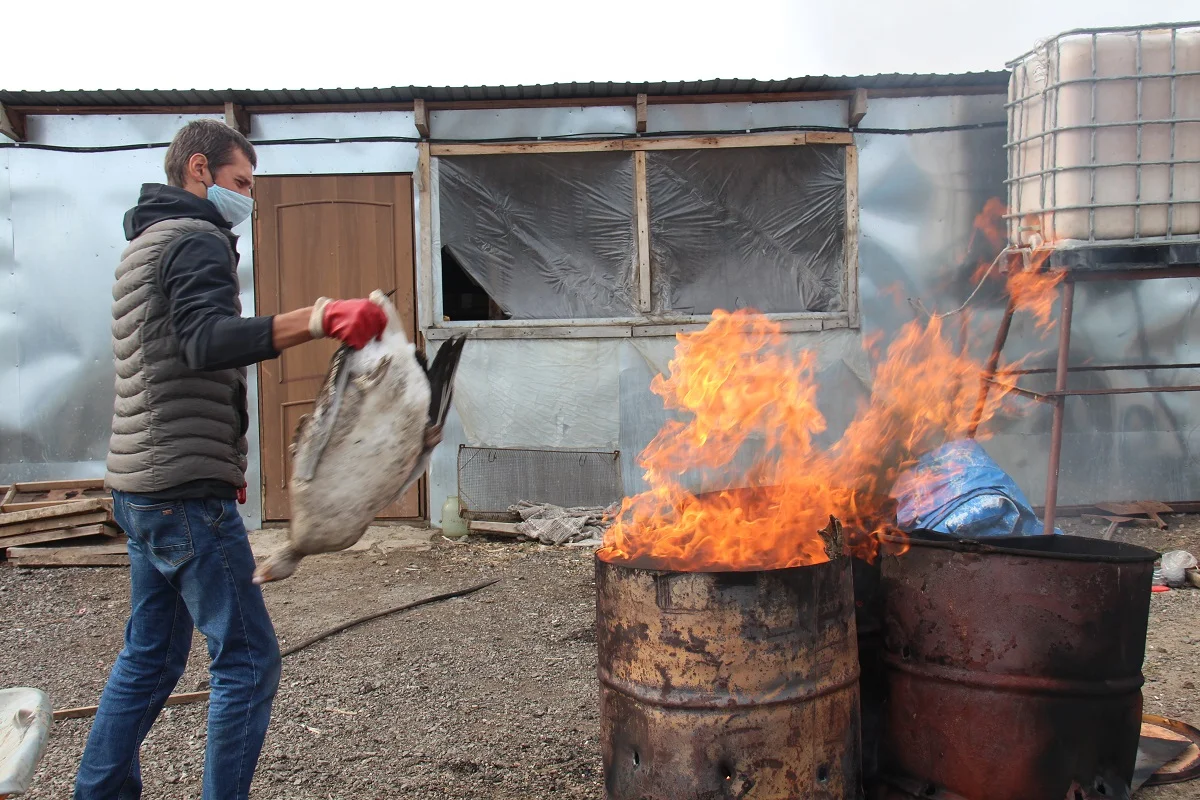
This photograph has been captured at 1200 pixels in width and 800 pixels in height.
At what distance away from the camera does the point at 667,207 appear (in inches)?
300

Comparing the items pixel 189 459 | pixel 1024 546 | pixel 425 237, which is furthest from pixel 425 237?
pixel 1024 546

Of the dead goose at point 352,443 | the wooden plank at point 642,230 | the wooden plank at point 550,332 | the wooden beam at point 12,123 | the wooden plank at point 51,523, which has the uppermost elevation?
the wooden beam at point 12,123

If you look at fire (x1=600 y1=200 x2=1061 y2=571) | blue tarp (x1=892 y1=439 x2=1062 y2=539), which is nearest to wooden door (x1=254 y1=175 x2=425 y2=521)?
fire (x1=600 y1=200 x2=1061 y2=571)

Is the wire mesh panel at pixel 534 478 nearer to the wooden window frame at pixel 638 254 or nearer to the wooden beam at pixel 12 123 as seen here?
the wooden window frame at pixel 638 254

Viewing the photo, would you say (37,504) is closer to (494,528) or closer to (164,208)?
(494,528)

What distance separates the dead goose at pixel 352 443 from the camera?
93.4 inches

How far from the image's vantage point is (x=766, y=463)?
3699 millimetres

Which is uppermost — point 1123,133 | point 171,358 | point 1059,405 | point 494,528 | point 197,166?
point 1123,133

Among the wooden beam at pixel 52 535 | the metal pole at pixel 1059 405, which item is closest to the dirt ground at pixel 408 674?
the wooden beam at pixel 52 535

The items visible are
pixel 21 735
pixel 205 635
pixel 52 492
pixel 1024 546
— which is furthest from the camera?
pixel 52 492

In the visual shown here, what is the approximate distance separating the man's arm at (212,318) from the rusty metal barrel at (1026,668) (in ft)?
6.83

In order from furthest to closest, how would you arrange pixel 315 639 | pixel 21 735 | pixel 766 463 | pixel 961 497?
pixel 315 639 < pixel 961 497 < pixel 766 463 < pixel 21 735

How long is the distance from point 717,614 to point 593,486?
5179 mm

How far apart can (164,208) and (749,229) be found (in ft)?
19.2
